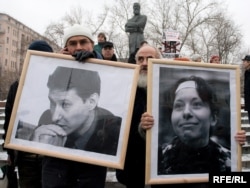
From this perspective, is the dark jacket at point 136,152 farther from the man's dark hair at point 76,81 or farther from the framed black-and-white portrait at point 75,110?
the man's dark hair at point 76,81

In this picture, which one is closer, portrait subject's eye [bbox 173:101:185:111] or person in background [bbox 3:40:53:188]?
portrait subject's eye [bbox 173:101:185:111]

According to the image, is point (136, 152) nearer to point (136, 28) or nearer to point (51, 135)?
point (51, 135)

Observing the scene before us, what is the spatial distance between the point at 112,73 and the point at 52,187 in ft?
2.83

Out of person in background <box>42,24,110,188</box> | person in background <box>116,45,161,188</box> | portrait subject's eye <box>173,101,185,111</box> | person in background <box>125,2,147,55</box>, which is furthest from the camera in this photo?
person in background <box>125,2,147,55</box>

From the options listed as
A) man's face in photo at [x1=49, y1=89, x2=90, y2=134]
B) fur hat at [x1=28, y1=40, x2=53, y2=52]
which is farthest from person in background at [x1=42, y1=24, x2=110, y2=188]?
fur hat at [x1=28, y1=40, x2=53, y2=52]

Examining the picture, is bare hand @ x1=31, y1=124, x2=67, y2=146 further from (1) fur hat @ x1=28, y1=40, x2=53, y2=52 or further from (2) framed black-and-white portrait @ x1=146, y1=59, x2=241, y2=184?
(1) fur hat @ x1=28, y1=40, x2=53, y2=52

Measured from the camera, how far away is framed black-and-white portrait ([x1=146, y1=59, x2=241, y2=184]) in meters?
2.44

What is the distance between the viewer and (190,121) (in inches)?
97.9

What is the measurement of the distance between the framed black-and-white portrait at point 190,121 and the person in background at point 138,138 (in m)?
0.19

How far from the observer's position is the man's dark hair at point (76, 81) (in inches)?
98.4

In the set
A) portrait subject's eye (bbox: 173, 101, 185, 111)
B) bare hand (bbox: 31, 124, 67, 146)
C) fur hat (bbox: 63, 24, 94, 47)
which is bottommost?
bare hand (bbox: 31, 124, 67, 146)

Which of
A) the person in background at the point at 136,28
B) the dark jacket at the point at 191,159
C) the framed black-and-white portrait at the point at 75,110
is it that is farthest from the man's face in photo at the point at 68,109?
the person in background at the point at 136,28

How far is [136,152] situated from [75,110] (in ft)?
1.94

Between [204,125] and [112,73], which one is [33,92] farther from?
[204,125]
